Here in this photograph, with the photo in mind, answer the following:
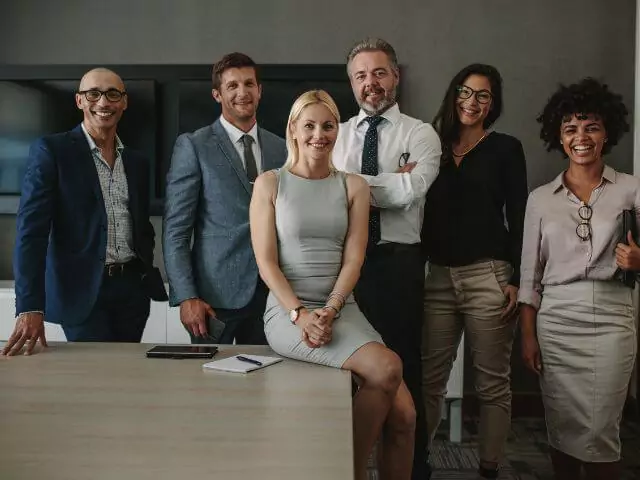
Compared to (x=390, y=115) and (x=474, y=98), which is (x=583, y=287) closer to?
(x=474, y=98)

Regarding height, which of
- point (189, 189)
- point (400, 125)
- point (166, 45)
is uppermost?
point (166, 45)

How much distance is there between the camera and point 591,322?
222cm

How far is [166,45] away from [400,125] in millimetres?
1954

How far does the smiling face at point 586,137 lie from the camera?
2.27 m

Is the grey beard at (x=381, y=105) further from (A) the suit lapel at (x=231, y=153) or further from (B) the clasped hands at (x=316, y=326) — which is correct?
(B) the clasped hands at (x=316, y=326)

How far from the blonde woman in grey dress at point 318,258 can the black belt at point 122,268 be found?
0.58 metres

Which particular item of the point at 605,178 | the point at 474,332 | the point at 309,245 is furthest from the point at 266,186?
the point at 605,178

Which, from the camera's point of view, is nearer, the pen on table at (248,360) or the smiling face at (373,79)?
the pen on table at (248,360)

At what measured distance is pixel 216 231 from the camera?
2332 millimetres

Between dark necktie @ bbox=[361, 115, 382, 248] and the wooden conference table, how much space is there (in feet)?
1.97

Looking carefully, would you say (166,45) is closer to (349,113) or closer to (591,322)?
(349,113)

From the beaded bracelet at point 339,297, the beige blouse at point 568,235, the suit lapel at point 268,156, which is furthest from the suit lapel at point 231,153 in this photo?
the beige blouse at point 568,235

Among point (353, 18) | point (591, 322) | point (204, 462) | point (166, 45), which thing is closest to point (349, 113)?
point (353, 18)

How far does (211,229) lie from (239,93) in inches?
18.4
